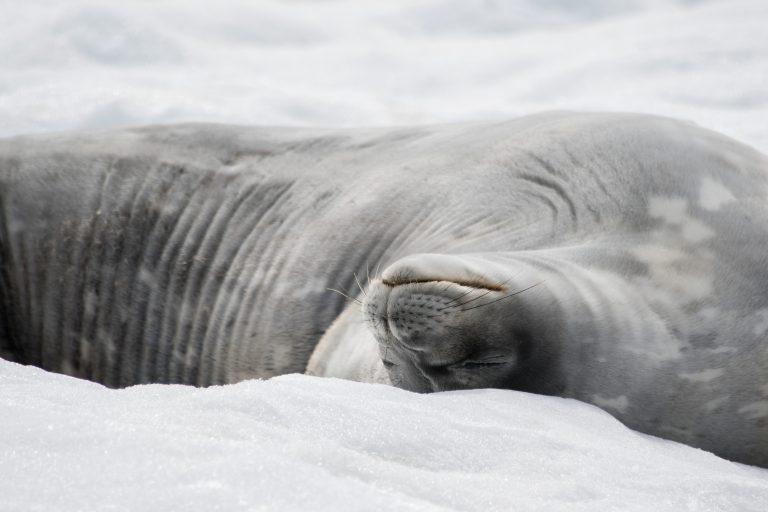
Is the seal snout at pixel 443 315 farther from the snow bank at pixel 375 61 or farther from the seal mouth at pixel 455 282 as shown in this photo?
the snow bank at pixel 375 61

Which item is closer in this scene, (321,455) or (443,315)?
(321,455)

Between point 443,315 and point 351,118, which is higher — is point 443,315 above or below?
above

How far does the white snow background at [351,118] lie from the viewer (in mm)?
1077

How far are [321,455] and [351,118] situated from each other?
3.16m

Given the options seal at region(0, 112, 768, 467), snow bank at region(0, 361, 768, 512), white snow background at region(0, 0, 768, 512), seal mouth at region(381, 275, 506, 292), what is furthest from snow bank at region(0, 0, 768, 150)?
snow bank at region(0, 361, 768, 512)

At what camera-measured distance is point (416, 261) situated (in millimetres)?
1658

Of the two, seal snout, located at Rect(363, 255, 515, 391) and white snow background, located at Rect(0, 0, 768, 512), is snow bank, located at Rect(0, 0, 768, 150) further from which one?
seal snout, located at Rect(363, 255, 515, 391)

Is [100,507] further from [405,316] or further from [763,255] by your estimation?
[763,255]

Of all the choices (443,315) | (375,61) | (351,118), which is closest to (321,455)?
(443,315)

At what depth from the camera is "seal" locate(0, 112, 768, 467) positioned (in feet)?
5.67

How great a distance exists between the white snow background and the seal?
0.12m

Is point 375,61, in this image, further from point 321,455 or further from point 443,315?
point 321,455

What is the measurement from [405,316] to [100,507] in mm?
740

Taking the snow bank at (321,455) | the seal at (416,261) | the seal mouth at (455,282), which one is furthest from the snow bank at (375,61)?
the snow bank at (321,455)
